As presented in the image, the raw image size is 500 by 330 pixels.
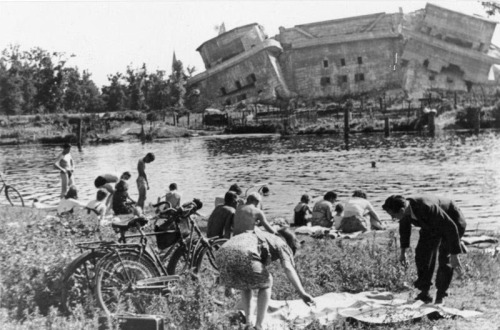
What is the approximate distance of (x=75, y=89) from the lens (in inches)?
3300

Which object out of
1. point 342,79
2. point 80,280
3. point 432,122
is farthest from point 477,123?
point 80,280

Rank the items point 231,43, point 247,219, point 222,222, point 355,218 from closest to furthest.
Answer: point 247,219
point 222,222
point 355,218
point 231,43

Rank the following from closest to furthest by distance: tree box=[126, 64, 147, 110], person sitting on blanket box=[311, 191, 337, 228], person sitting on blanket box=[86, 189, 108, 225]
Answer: person sitting on blanket box=[86, 189, 108, 225]
person sitting on blanket box=[311, 191, 337, 228]
tree box=[126, 64, 147, 110]

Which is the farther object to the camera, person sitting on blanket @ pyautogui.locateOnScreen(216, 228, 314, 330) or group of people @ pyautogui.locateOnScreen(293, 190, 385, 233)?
group of people @ pyautogui.locateOnScreen(293, 190, 385, 233)

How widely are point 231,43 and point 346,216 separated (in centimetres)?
6299

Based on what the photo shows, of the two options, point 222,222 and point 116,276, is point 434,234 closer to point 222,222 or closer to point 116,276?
point 222,222

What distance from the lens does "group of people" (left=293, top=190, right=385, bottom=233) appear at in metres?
13.4

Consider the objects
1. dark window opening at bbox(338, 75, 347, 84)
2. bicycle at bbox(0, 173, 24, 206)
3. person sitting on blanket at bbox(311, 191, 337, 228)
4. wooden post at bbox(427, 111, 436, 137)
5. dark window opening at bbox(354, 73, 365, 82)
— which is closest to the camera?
person sitting on blanket at bbox(311, 191, 337, 228)

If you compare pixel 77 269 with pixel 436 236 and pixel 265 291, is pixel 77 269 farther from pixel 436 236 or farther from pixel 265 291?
pixel 436 236

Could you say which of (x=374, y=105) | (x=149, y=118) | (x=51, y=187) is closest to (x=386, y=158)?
(x=51, y=187)

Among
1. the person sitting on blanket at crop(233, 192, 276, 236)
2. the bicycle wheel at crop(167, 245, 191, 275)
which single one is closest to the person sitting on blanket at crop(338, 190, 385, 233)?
the person sitting on blanket at crop(233, 192, 276, 236)

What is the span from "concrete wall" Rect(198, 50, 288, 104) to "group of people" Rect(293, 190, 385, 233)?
189 ft

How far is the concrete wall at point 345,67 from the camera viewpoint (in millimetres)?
71875

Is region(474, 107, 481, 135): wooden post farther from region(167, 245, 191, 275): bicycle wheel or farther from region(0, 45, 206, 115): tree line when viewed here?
region(167, 245, 191, 275): bicycle wheel
